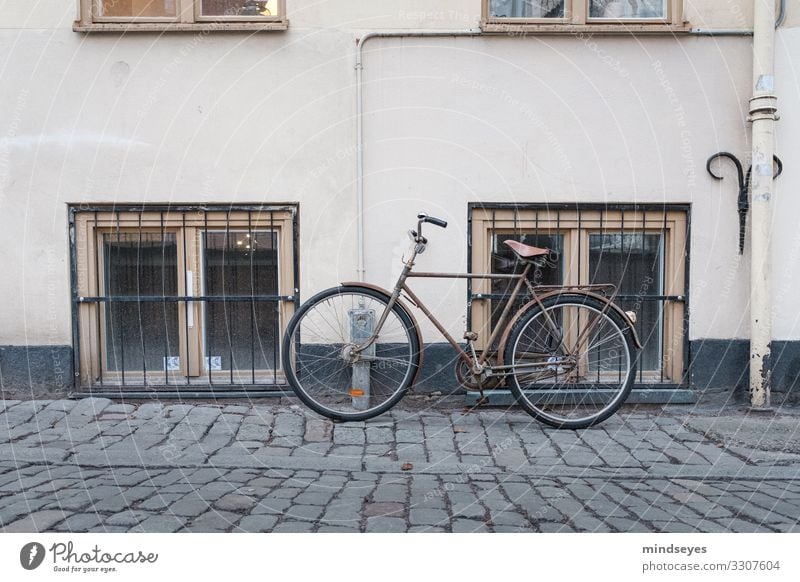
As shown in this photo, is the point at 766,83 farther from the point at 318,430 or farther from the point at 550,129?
Answer: the point at 318,430

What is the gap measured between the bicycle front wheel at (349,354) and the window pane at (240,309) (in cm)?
48

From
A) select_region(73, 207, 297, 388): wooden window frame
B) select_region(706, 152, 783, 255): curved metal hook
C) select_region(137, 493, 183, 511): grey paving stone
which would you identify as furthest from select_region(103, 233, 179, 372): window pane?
select_region(706, 152, 783, 255): curved metal hook

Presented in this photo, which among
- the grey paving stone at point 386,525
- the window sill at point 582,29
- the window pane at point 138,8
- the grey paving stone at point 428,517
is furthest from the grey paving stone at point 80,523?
the window sill at point 582,29

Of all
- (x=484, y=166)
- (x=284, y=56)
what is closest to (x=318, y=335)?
(x=484, y=166)

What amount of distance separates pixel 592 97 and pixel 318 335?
9.28 feet

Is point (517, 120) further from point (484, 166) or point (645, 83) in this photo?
point (645, 83)

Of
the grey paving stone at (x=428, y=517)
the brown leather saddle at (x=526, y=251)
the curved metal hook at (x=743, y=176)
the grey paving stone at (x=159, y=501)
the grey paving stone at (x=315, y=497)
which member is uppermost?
the curved metal hook at (x=743, y=176)

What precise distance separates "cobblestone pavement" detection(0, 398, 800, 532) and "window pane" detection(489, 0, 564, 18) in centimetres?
312

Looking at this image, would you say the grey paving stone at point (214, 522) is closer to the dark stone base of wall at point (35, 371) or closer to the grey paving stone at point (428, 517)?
the grey paving stone at point (428, 517)

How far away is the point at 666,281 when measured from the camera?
5562 mm

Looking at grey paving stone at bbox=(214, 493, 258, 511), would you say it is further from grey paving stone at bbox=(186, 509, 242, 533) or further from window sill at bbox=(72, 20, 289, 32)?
window sill at bbox=(72, 20, 289, 32)

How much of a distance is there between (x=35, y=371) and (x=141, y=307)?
92cm

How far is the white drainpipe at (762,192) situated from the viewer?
5.11 metres

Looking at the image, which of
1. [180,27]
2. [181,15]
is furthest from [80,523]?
[181,15]
